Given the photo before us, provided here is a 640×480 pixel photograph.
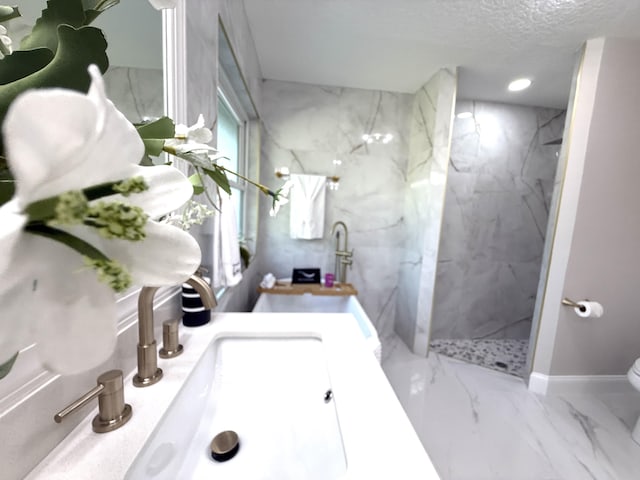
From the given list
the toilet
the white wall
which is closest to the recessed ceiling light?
the white wall

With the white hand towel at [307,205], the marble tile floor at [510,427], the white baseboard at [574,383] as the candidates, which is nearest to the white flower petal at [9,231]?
the marble tile floor at [510,427]

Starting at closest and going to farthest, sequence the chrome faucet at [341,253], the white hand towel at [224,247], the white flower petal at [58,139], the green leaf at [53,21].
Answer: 1. the white flower petal at [58,139]
2. the green leaf at [53,21]
3. the white hand towel at [224,247]
4. the chrome faucet at [341,253]

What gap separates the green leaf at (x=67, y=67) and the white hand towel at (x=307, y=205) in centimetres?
210

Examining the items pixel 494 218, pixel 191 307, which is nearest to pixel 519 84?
pixel 494 218

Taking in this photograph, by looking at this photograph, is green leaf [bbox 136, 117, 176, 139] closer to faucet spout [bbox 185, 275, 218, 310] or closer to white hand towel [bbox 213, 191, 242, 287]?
faucet spout [bbox 185, 275, 218, 310]

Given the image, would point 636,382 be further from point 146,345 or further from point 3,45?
point 3,45

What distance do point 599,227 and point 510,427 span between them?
1.41m

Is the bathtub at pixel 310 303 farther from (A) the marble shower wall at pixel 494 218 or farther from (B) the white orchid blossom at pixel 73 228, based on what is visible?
(B) the white orchid blossom at pixel 73 228

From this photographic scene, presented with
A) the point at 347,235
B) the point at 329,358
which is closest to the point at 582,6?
the point at 347,235

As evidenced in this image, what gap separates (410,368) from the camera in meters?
2.08

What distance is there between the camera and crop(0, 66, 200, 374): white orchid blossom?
11 centimetres

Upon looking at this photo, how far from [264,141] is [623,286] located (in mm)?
2965

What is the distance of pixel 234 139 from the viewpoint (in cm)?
204

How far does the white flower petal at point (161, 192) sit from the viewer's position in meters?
0.18
